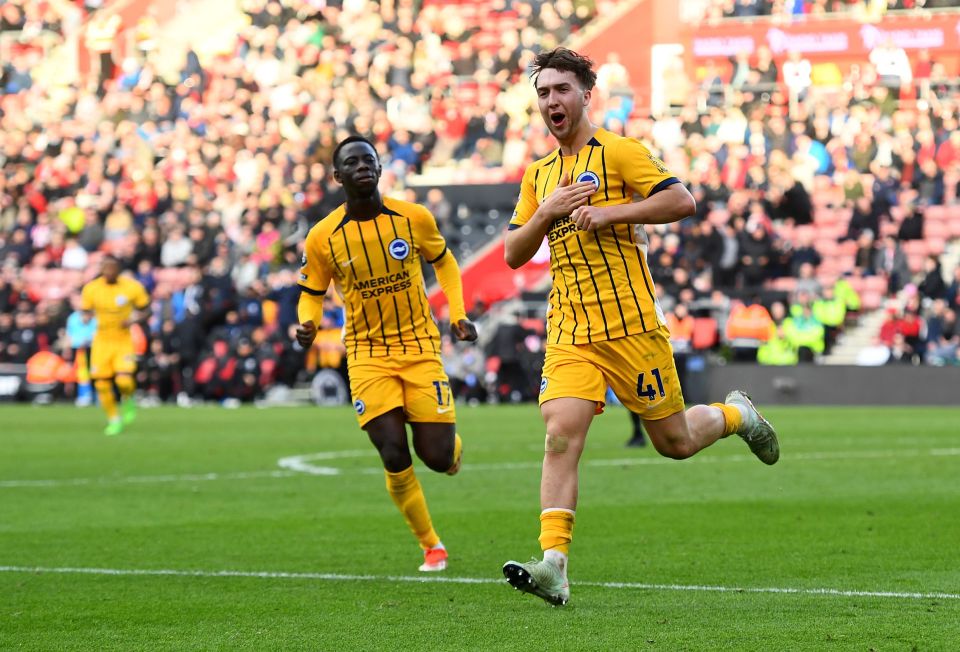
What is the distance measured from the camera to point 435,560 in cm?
883

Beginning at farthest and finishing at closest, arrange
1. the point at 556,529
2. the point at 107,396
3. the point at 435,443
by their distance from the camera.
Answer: the point at 107,396 → the point at 435,443 → the point at 556,529

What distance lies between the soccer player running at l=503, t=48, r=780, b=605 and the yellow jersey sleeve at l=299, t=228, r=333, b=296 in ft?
6.78

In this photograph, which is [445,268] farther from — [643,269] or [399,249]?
[643,269]

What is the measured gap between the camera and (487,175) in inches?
1350

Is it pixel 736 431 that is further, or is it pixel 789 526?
pixel 789 526

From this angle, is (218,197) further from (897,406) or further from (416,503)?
(416,503)

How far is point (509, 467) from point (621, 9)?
2436cm

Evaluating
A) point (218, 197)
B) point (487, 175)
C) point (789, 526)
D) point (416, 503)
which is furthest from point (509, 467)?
point (218, 197)

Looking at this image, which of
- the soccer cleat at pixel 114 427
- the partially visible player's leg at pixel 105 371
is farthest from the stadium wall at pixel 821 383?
the partially visible player's leg at pixel 105 371

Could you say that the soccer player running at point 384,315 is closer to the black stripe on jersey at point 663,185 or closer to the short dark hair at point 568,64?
the short dark hair at point 568,64

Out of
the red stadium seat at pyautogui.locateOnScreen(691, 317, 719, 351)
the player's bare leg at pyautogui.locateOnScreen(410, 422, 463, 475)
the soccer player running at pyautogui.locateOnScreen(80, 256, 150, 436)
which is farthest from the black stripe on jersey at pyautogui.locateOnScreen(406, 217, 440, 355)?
the red stadium seat at pyautogui.locateOnScreen(691, 317, 719, 351)

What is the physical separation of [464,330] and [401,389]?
1.62 feet

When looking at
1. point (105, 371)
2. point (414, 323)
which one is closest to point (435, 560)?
point (414, 323)

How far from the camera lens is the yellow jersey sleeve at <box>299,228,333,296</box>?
366 inches
